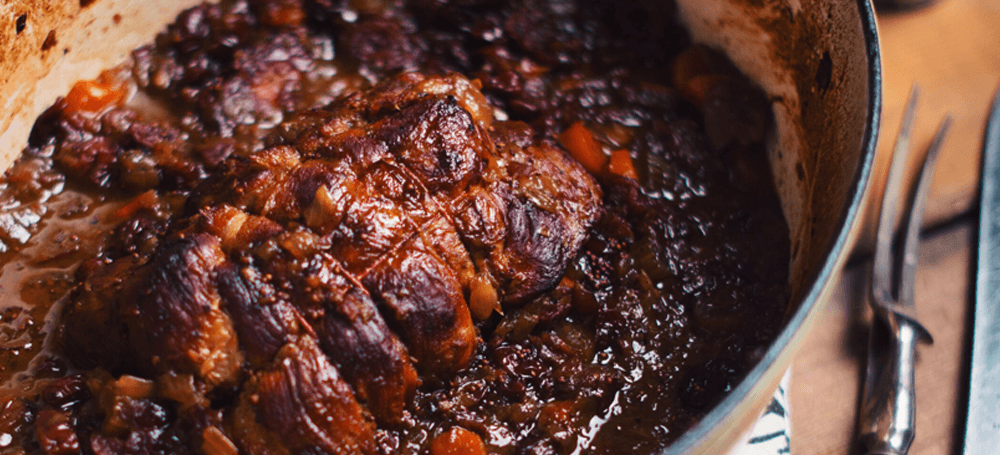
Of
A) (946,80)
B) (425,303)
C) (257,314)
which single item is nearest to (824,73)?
(425,303)

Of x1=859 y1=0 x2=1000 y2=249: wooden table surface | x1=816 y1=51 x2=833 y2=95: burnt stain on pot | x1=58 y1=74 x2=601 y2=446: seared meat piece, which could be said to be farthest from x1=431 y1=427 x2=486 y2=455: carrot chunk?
x1=859 y1=0 x2=1000 y2=249: wooden table surface

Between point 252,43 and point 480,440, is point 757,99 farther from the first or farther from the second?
point 252,43

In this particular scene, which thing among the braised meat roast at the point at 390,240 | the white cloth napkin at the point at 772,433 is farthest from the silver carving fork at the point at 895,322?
the braised meat roast at the point at 390,240

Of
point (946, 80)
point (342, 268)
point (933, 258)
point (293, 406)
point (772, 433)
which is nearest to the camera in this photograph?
point (293, 406)

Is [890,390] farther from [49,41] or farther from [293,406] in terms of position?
[49,41]

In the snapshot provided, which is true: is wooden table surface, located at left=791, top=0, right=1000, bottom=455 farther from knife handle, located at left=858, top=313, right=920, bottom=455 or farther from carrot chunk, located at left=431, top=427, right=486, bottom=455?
carrot chunk, located at left=431, top=427, right=486, bottom=455

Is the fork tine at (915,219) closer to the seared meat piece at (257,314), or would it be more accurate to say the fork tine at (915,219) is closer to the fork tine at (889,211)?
the fork tine at (889,211)
